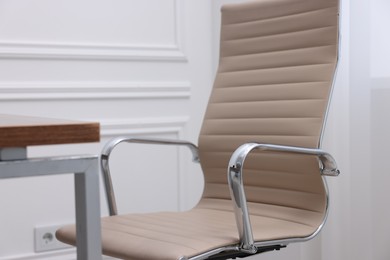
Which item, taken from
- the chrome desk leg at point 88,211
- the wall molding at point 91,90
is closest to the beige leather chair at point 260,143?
the chrome desk leg at point 88,211

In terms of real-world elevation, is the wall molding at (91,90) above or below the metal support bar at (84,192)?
above

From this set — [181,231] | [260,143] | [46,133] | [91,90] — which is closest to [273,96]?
[260,143]

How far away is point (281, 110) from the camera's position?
6.35ft

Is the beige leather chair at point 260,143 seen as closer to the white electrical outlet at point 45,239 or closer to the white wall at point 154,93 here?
the white wall at point 154,93

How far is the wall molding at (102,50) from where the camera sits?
101 inches

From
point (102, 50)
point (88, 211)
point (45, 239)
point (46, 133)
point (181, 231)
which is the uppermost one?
point (102, 50)

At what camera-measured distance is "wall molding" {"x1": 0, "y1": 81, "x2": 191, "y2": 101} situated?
8.37 ft

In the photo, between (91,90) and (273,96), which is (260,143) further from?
(91,90)

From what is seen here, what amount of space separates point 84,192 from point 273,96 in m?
1.03

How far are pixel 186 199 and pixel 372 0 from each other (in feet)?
3.73

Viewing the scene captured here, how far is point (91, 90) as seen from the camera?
271 cm

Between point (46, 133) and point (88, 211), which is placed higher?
point (46, 133)

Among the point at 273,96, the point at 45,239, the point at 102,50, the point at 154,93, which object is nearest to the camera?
the point at 273,96

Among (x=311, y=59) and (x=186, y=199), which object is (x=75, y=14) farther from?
(x=311, y=59)
